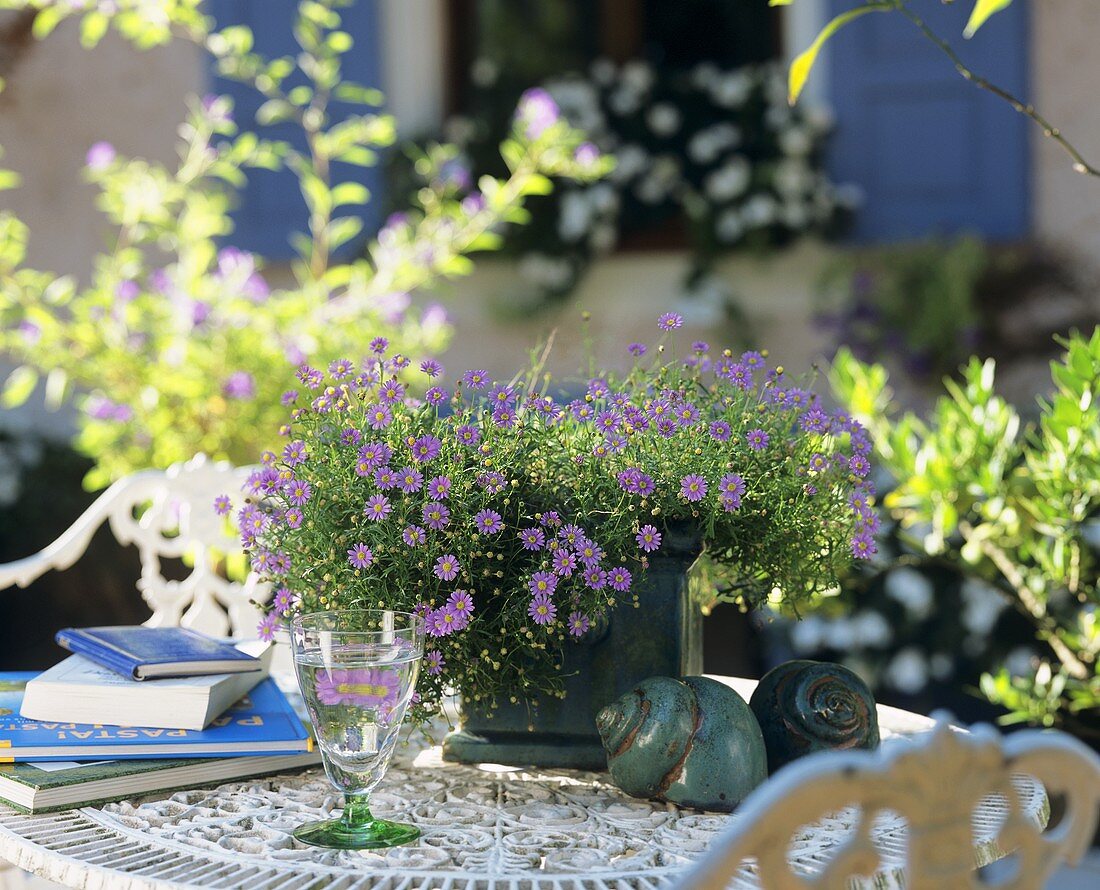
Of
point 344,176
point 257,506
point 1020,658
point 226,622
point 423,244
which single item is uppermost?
point 344,176

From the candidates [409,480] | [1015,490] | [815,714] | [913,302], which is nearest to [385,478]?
[409,480]

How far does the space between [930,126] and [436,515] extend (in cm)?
283

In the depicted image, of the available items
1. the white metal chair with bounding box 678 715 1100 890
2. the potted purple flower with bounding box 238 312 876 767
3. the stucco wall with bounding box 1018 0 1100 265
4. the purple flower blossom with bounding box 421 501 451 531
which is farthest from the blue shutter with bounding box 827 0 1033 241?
the white metal chair with bounding box 678 715 1100 890

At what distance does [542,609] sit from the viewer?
120cm

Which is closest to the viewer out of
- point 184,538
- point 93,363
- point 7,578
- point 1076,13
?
point 7,578

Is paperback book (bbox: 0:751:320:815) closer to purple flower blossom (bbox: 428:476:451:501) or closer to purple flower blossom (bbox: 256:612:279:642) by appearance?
→ purple flower blossom (bbox: 256:612:279:642)

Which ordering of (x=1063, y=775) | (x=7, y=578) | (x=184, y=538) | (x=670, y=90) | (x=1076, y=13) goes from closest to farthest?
1. (x=1063, y=775)
2. (x=7, y=578)
3. (x=184, y=538)
4. (x=1076, y=13)
5. (x=670, y=90)

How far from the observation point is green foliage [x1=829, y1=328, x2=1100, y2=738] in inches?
67.3

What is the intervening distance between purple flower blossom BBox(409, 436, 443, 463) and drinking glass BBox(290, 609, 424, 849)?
0.48ft

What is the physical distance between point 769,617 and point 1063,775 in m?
0.59

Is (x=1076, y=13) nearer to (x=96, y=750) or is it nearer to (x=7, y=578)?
(x=7, y=578)

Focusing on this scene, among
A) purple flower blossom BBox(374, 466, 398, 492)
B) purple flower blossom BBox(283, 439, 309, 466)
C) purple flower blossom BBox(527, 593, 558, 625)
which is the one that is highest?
purple flower blossom BBox(283, 439, 309, 466)

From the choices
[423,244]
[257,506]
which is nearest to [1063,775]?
[257,506]

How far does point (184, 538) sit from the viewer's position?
2.31m
